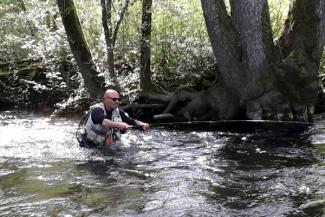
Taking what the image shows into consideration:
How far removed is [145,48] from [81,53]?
6.49ft

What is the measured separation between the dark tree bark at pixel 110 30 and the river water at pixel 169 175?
3006 millimetres

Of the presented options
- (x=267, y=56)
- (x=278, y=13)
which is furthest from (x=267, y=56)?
(x=278, y=13)

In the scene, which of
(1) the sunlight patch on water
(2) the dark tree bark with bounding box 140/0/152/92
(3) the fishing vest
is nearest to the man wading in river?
(3) the fishing vest

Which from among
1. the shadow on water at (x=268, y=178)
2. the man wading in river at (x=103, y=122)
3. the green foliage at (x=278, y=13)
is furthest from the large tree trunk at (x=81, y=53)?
the shadow on water at (x=268, y=178)

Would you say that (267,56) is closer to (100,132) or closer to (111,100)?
(111,100)

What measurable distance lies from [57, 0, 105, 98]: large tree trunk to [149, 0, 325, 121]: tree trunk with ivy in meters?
4.30

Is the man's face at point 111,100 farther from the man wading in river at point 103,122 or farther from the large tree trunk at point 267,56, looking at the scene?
the large tree trunk at point 267,56

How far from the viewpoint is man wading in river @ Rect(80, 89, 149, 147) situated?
9211mm

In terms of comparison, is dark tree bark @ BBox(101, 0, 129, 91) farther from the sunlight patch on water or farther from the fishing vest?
the fishing vest

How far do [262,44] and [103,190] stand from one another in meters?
5.93

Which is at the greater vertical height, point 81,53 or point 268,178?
point 81,53

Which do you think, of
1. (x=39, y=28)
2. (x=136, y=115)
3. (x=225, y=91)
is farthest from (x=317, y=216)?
(x=39, y=28)

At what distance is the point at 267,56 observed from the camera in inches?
444

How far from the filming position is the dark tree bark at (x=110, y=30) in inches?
524
